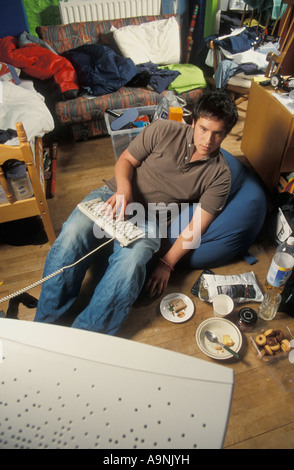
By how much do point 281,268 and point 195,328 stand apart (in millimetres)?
486

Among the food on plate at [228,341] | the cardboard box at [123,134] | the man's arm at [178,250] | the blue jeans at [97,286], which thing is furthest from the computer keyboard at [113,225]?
the cardboard box at [123,134]

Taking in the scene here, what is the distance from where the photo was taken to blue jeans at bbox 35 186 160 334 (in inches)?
51.9

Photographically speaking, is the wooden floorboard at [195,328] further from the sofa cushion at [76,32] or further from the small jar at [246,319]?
the sofa cushion at [76,32]

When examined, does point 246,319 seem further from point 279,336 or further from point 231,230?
point 231,230

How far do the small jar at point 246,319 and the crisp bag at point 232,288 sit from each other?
11cm

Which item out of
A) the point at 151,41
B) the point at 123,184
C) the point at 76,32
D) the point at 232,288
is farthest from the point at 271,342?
the point at 76,32

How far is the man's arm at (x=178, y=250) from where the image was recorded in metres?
1.51

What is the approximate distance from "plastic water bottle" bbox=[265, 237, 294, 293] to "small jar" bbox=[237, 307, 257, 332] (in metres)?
A: 0.17

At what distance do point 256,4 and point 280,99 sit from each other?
1.81 metres

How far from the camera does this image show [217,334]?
1413 millimetres

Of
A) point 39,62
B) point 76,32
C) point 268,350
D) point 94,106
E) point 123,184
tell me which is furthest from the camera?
point 76,32
